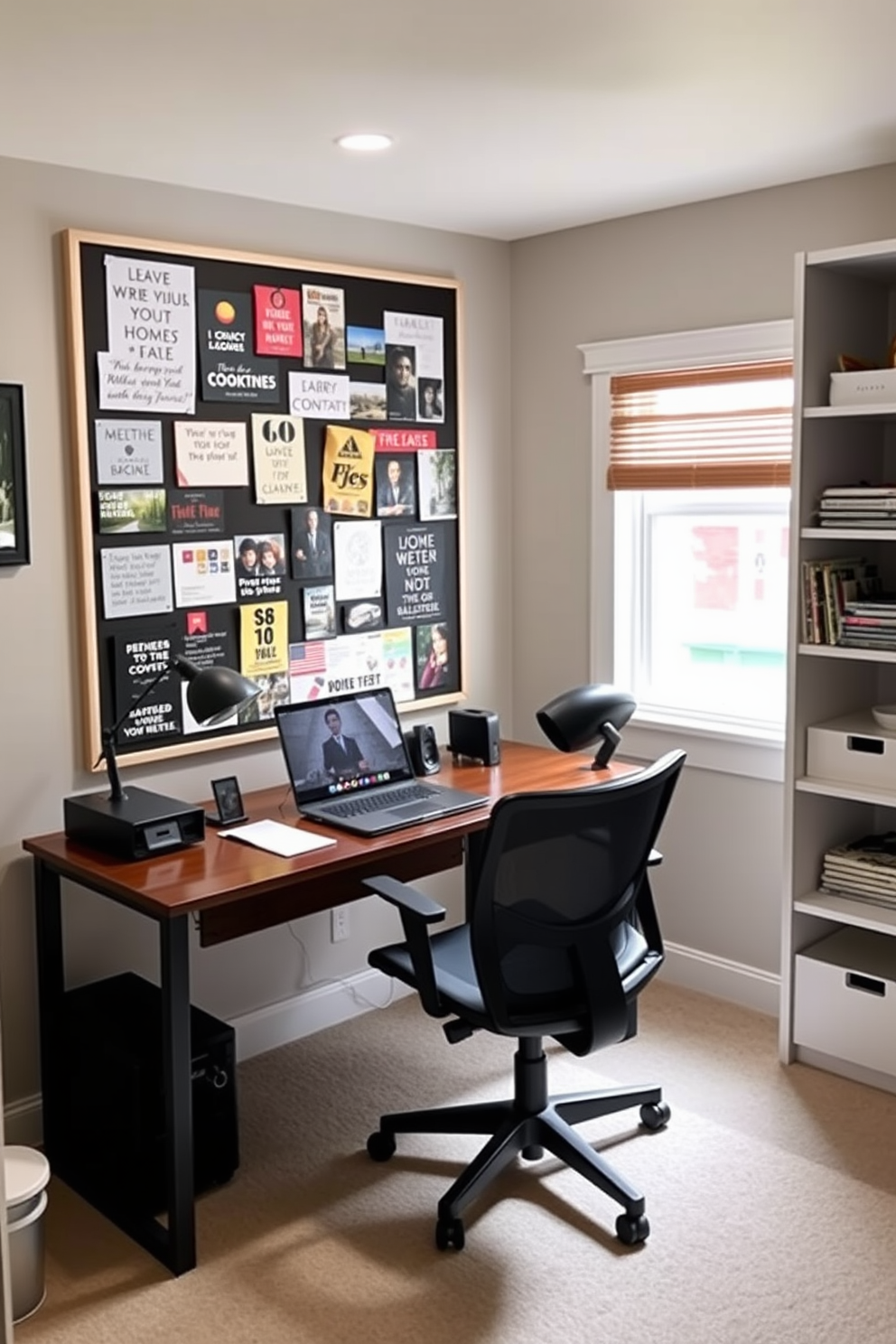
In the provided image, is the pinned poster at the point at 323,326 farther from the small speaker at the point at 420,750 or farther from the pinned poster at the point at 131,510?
the small speaker at the point at 420,750

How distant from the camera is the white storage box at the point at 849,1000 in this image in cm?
316

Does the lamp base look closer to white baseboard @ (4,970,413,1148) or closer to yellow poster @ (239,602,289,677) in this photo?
yellow poster @ (239,602,289,677)

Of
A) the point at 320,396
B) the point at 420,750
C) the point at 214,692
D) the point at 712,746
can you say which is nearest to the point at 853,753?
the point at 712,746

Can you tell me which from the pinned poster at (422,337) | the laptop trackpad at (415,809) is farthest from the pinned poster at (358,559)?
the laptop trackpad at (415,809)

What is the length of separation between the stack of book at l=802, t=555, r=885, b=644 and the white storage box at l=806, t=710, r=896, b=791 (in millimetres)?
240

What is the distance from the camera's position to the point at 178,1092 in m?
2.54

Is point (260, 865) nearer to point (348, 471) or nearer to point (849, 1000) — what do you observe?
point (348, 471)

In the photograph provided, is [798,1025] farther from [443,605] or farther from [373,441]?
[373,441]

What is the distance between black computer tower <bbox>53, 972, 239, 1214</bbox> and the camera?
2.73m

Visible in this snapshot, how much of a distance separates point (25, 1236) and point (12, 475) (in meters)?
1.59

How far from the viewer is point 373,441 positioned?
3635mm

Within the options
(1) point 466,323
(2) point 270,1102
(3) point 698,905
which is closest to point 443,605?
(1) point 466,323

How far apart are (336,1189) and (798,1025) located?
1.28 metres

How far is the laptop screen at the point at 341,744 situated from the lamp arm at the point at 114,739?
0.98 feet
